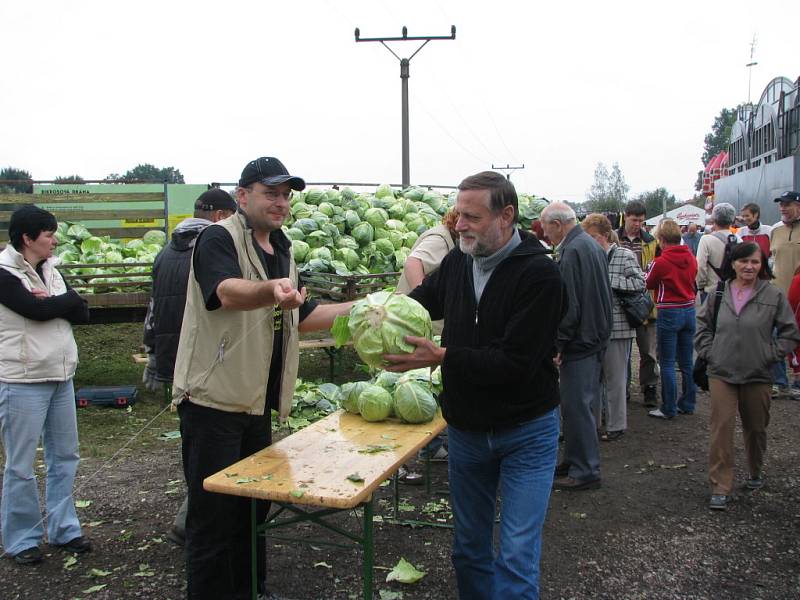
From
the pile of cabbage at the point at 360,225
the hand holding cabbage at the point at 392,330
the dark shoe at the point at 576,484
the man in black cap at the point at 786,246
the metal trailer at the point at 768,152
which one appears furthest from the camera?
the metal trailer at the point at 768,152

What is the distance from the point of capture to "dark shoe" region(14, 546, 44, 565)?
4453mm

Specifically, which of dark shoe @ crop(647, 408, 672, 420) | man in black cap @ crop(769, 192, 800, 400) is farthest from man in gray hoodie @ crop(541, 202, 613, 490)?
man in black cap @ crop(769, 192, 800, 400)

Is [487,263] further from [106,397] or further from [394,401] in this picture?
[106,397]

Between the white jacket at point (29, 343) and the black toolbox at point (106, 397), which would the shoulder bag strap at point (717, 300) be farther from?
the black toolbox at point (106, 397)

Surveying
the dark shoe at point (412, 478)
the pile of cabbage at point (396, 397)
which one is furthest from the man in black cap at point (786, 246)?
the pile of cabbage at point (396, 397)

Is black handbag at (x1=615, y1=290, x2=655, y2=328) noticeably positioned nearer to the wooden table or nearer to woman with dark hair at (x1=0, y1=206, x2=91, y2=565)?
the wooden table

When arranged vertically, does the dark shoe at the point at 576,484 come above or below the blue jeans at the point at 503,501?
below

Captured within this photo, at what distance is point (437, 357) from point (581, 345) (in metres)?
3.01

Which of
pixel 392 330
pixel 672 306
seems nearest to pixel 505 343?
pixel 392 330

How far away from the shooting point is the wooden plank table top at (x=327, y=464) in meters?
3.24

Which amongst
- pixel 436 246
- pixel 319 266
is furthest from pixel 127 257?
pixel 436 246

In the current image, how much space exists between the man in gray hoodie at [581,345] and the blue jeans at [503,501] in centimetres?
276

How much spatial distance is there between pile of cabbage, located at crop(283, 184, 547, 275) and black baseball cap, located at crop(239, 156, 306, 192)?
20.1 feet

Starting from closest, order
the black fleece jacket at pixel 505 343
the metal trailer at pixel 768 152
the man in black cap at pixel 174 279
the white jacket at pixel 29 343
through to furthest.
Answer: the black fleece jacket at pixel 505 343
the white jacket at pixel 29 343
the man in black cap at pixel 174 279
the metal trailer at pixel 768 152
